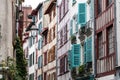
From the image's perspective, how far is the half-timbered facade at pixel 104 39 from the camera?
29.2 m

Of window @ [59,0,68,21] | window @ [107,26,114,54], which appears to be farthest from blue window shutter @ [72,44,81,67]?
window @ [107,26,114,54]

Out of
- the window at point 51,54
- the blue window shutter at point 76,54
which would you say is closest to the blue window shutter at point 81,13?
the blue window shutter at point 76,54

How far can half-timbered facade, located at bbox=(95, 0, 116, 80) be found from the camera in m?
29.2

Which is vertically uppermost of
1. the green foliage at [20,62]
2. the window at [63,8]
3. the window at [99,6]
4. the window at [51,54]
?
the window at [63,8]

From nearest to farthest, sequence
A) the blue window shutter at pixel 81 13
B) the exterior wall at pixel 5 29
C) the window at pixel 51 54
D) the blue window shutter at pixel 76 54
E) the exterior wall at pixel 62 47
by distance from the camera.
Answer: the exterior wall at pixel 5 29 < the blue window shutter at pixel 81 13 < the blue window shutter at pixel 76 54 < the exterior wall at pixel 62 47 < the window at pixel 51 54

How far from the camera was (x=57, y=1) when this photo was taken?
54.4 m

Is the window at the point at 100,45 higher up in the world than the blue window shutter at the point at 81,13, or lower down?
lower down

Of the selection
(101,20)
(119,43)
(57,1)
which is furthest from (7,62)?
(57,1)

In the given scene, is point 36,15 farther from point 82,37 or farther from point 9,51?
point 9,51

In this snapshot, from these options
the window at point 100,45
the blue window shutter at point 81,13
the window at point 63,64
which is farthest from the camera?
the window at point 63,64

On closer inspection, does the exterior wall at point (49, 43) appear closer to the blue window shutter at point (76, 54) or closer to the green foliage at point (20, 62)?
the blue window shutter at point (76, 54)

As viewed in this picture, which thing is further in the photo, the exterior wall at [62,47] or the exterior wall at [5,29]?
the exterior wall at [62,47]

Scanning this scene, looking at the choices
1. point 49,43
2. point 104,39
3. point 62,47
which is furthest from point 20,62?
point 49,43

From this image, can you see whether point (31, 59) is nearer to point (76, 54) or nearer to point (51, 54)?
point (51, 54)
